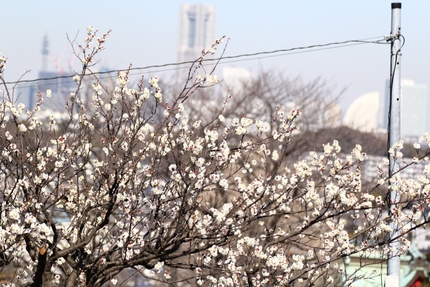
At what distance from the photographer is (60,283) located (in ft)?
28.1

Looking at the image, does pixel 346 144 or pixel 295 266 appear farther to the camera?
pixel 346 144

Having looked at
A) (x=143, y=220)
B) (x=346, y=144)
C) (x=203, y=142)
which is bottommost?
(x=346, y=144)

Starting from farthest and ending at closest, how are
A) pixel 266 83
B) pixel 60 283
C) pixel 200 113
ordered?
pixel 266 83 < pixel 200 113 < pixel 60 283

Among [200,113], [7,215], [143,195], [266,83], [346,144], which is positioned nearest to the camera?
[7,215]

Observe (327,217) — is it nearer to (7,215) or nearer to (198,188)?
(198,188)

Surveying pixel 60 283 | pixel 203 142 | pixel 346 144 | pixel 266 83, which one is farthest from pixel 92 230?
pixel 346 144

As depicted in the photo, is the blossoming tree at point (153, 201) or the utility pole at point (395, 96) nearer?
the blossoming tree at point (153, 201)

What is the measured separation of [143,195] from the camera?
7.45m

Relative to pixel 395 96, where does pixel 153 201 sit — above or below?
below

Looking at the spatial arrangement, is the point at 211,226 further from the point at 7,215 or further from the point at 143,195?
the point at 7,215

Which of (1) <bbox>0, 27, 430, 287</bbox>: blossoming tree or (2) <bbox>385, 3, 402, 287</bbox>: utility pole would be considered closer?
(1) <bbox>0, 27, 430, 287</bbox>: blossoming tree

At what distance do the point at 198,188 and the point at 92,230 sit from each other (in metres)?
0.90

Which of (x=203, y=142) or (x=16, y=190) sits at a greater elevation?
(x=203, y=142)

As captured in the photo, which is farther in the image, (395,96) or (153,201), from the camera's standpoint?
(395,96)
